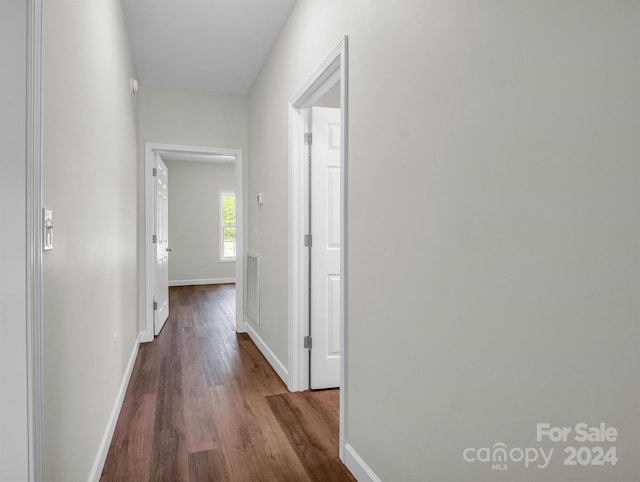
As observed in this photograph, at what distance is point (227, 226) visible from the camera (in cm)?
881

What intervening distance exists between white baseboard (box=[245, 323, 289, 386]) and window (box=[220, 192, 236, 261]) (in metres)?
4.78

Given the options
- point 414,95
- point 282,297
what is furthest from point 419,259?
point 282,297

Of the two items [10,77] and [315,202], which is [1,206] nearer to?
[10,77]

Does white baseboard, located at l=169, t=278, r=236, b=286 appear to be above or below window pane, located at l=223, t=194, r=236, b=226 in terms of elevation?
below

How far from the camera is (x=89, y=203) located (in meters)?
1.71

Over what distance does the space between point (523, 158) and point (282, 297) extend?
2.27 meters

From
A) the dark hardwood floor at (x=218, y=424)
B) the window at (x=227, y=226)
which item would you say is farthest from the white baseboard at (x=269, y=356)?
the window at (x=227, y=226)

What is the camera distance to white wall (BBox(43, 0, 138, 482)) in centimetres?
118

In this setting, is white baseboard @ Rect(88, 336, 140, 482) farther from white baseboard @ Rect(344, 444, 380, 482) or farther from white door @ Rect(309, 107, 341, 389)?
white door @ Rect(309, 107, 341, 389)

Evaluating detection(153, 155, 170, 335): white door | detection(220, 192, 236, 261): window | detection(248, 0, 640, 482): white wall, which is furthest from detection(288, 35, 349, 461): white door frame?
detection(220, 192, 236, 261): window

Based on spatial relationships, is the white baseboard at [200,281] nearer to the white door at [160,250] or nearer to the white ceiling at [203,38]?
the white door at [160,250]

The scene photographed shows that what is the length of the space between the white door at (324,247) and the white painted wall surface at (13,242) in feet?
6.20

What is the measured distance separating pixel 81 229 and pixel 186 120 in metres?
2.93

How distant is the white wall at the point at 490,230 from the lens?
2.49ft
